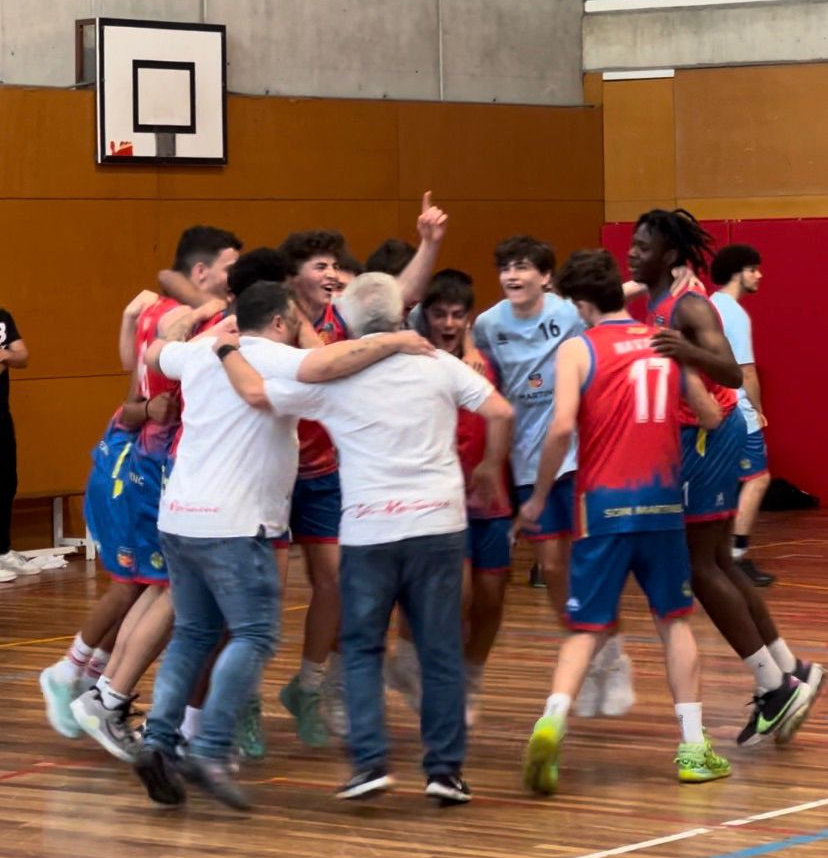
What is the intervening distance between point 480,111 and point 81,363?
12.6 feet

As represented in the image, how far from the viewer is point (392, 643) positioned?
29.2 ft

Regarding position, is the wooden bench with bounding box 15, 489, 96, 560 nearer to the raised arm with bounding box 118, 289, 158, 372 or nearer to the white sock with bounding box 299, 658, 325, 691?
the raised arm with bounding box 118, 289, 158, 372

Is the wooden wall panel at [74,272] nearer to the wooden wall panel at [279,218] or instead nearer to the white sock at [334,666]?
the wooden wall panel at [279,218]

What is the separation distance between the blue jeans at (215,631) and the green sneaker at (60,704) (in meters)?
1.02

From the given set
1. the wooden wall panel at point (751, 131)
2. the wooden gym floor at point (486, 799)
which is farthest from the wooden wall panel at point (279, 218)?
the wooden gym floor at point (486, 799)

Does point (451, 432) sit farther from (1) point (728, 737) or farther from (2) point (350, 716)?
(1) point (728, 737)

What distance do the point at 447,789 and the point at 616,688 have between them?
4.20ft

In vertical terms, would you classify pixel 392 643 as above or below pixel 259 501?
below

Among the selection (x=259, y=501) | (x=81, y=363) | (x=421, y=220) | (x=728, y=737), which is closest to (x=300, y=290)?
(x=421, y=220)

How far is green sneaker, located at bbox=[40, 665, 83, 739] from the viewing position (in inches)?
264

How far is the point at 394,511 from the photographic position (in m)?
5.52

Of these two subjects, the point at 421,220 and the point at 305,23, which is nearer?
the point at 421,220

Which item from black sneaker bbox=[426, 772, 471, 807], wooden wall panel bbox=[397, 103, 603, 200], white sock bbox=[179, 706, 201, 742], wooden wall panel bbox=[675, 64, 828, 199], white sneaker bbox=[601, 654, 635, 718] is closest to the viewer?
black sneaker bbox=[426, 772, 471, 807]

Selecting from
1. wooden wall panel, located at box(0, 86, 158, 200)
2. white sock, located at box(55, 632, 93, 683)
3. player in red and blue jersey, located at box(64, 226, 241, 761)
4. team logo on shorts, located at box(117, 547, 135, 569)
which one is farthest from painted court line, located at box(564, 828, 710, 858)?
wooden wall panel, located at box(0, 86, 158, 200)
